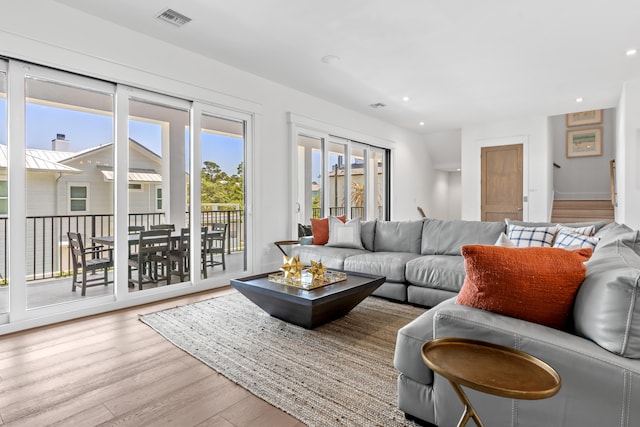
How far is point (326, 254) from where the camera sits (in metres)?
4.00

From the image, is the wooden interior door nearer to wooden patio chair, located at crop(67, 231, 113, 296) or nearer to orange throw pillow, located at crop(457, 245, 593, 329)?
orange throw pillow, located at crop(457, 245, 593, 329)

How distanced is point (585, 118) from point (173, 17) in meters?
9.01

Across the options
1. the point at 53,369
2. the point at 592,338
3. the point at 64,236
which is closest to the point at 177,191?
the point at 64,236

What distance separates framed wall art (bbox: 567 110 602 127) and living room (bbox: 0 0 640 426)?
21.2 inches

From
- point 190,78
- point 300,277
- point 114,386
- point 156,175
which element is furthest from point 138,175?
point 114,386

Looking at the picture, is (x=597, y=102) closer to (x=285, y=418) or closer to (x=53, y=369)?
(x=285, y=418)

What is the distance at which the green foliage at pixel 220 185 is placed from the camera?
4.23m

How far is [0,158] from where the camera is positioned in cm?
284

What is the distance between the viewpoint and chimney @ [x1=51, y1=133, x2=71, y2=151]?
3162 millimetres

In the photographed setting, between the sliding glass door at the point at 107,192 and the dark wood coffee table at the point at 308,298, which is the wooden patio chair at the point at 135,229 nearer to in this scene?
the sliding glass door at the point at 107,192

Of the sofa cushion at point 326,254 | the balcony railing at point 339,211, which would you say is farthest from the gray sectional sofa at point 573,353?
the balcony railing at point 339,211

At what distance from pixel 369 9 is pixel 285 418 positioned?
3.15 m

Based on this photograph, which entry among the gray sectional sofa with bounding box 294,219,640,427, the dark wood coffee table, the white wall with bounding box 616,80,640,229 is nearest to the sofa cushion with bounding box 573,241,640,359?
the gray sectional sofa with bounding box 294,219,640,427

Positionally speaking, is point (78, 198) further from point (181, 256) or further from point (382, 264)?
point (382, 264)
